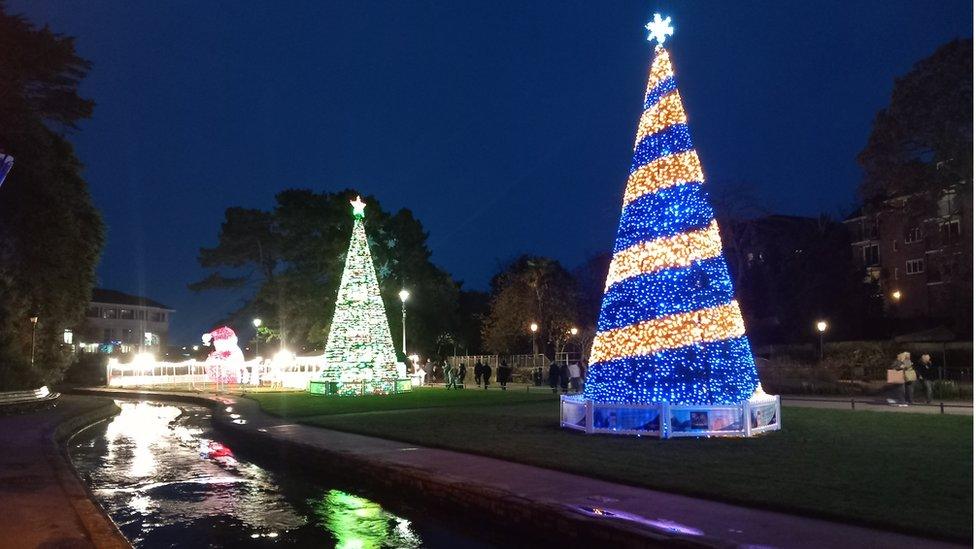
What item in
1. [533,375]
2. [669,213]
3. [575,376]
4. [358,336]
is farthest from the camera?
[533,375]

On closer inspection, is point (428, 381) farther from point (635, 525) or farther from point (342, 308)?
point (635, 525)

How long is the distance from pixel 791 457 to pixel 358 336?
21.4 meters

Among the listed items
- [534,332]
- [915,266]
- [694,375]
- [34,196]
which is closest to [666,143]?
[694,375]

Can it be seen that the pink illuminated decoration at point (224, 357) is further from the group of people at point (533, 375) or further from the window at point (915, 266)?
the window at point (915, 266)

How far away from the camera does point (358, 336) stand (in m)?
30.9

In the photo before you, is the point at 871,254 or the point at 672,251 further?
the point at 871,254

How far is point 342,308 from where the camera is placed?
31.1 meters

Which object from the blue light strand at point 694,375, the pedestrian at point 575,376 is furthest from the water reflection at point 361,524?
the pedestrian at point 575,376

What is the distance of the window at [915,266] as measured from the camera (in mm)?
54594

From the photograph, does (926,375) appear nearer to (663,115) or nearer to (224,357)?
(663,115)

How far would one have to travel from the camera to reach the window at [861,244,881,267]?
6038 centimetres

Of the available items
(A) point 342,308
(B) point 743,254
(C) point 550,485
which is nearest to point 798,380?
(B) point 743,254

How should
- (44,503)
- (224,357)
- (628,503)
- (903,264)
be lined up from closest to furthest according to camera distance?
1. (628,503)
2. (44,503)
3. (224,357)
4. (903,264)

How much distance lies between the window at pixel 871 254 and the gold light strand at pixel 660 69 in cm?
5113
